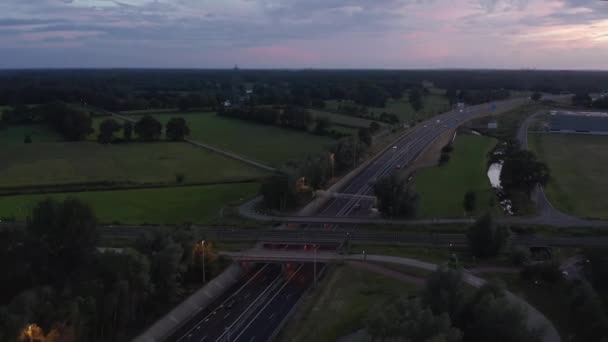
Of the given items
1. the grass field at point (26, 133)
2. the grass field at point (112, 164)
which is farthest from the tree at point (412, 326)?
the grass field at point (26, 133)

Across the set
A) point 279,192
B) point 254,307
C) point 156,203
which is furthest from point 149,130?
point 254,307

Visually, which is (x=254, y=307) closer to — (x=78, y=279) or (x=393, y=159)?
(x=78, y=279)

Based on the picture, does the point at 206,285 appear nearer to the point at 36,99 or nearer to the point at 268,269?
the point at 268,269

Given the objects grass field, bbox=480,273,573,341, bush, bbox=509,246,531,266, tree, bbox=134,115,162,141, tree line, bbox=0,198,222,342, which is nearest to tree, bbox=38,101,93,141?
tree, bbox=134,115,162,141

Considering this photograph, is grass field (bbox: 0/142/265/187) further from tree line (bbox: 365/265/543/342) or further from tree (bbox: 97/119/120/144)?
tree line (bbox: 365/265/543/342)

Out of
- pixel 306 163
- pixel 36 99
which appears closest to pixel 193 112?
pixel 36 99

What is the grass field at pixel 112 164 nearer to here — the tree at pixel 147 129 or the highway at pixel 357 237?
the tree at pixel 147 129
